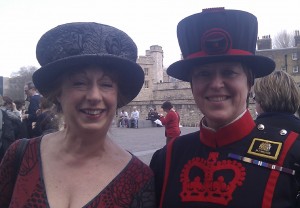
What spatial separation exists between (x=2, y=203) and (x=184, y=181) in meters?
1.07

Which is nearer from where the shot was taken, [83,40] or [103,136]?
[83,40]

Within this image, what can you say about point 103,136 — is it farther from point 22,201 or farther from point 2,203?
point 2,203

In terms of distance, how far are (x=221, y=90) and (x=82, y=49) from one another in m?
0.79

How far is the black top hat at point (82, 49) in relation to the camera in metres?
2.03

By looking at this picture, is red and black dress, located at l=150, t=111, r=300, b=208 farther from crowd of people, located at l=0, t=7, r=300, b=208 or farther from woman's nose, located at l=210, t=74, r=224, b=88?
woman's nose, located at l=210, t=74, r=224, b=88

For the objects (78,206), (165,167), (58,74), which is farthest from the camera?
(165,167)

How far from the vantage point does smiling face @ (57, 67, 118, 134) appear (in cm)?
206

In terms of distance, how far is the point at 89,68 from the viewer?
6.83 ft

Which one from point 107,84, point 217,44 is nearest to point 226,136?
point 217,44

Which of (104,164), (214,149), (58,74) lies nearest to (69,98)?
(58,74)

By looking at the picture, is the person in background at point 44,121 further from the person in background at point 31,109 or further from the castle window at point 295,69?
the castle window at point 295,69

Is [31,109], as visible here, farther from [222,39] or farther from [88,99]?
[222,39]

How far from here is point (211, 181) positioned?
83.0 inches

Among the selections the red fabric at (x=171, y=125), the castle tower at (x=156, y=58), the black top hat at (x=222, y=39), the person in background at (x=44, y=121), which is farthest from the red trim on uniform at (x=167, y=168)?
the castle tower at (x=156, y=58)
